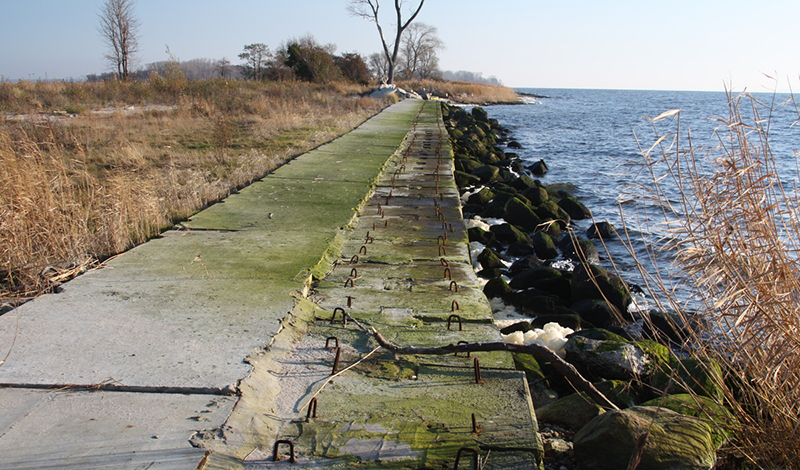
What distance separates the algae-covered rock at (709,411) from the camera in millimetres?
2094

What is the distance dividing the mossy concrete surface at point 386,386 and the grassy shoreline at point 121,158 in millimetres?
1664

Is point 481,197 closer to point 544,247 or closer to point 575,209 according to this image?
point 575,209

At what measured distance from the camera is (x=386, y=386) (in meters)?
2.28

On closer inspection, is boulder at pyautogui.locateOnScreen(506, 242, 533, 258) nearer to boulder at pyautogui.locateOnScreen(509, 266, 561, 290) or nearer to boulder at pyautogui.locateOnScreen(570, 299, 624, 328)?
boulder at pyautogui.locateOnScreen(509, 266, 561, 290)

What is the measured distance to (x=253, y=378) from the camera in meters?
2.18

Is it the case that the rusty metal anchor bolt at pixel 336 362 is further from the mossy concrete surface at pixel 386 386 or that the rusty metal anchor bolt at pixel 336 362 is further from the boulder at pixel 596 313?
the boulder at pixel 596 313

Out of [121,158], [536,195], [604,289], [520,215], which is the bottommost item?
[604,289]

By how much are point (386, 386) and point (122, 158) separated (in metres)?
7.63

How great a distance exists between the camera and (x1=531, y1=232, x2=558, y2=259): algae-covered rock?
6582 millimetres

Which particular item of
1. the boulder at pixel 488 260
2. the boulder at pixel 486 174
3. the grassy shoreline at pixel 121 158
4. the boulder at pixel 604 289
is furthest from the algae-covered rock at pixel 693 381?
the boulder at pixel 486 174

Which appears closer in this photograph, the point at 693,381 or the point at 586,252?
the point at 693,381

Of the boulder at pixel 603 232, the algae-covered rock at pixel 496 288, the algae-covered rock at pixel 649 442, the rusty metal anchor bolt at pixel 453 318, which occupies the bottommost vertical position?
the boulder at pixel 603 232

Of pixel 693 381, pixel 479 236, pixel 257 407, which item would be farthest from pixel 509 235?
pixel 257 407

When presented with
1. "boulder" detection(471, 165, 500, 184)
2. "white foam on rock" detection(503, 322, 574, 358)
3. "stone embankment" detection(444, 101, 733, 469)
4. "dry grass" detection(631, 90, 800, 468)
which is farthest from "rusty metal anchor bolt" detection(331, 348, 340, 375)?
"boulder" detection(471, 165, 500, 184)
